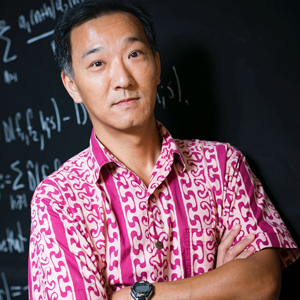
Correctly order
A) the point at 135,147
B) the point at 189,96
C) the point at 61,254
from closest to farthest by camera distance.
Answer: the point at 61,254, the point at 135,147, the point at 189,96

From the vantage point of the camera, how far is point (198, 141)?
1585mm

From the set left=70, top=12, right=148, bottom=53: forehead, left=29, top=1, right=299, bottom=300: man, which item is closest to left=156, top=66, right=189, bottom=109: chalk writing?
left=29, top=1, right=299, bottom=300: man

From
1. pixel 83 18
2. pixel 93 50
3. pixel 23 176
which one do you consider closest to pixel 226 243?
pixel 93 50

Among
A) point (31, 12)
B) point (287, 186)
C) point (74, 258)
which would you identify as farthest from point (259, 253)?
point (31, 12)

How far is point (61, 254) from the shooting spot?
1.20 m

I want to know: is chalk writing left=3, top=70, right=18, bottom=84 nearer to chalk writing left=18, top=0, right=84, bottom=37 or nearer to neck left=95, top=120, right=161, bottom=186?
chalk writing left=18, top=0, right=84, bottom=37

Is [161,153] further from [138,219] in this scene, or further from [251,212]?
[251,212]

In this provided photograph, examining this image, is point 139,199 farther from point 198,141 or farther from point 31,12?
point 31,12

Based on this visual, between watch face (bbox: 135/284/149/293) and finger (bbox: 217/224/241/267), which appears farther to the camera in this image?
finger (bbox: 217/224/241/267)

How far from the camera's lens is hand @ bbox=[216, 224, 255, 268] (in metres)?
1.33

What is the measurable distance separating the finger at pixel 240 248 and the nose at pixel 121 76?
646mm

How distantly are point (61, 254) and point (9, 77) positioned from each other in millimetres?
1156

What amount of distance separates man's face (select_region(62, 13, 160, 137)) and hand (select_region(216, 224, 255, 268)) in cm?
49

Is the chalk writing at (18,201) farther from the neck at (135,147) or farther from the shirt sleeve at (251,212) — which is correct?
the shirt sleeve at (251,212)
